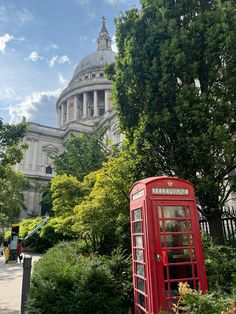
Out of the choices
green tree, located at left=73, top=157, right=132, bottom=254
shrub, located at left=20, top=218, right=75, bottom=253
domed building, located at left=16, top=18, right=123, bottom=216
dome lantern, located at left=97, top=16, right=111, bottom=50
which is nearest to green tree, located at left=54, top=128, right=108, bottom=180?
shrub, located at left=20, top=218, right=75, bottom=253

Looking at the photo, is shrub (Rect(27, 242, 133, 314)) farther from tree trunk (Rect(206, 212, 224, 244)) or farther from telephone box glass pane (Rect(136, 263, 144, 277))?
tree trunk (Rect(206, 212, 224, 244))

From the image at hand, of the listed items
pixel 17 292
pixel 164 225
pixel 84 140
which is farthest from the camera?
pixel 84 140

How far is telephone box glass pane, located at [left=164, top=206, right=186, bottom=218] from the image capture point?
5195mm

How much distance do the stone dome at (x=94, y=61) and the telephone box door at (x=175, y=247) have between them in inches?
2781

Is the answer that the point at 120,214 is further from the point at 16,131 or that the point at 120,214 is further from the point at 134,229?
the point at 16,131

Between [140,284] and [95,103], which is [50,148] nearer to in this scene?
[95,103]

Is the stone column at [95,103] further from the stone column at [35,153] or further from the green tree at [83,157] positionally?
the green tree at [83,157]

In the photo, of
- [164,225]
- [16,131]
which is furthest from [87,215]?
[16,131]

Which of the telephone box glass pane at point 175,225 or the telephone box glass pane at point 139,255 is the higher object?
the telephone box glass pane at point 175,225

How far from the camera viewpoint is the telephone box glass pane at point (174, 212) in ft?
17.0

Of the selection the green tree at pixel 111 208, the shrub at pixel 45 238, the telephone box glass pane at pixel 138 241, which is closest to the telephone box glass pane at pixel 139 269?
the telephone box glass pane at pixel 138 241

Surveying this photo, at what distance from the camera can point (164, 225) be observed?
16.8 ft

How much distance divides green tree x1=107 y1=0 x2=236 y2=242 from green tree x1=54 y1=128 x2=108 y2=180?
541 inches

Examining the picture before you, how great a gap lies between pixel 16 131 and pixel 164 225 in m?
11.5
